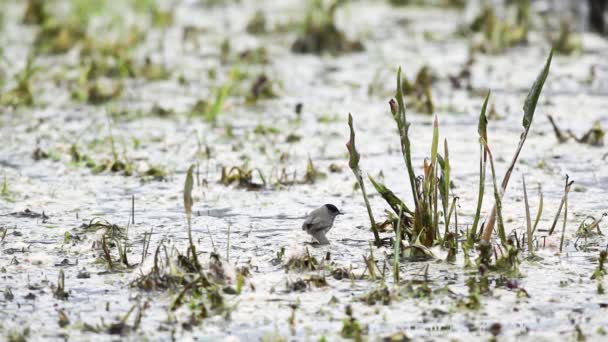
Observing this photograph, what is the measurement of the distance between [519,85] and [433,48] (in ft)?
5.44

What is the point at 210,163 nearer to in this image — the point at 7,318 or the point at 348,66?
the point at 7,318

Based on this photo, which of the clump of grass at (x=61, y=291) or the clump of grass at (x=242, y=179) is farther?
the clump of grass at (x=242, y=179)

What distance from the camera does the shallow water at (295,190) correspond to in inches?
126

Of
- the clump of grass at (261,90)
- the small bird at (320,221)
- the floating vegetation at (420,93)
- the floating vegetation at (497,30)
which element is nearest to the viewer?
the small bird at (320,221)

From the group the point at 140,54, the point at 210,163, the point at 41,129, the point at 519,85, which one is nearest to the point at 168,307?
the point at 210,163

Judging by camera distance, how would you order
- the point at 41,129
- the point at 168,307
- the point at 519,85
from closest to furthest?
the point at 168,307, the point at 41,129, the point at 519,85

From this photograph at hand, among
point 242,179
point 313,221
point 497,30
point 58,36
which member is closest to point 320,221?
point 313,221

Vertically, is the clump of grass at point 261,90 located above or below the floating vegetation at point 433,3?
below

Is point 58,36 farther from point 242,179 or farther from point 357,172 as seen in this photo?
point 357,172

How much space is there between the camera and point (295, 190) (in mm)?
4992

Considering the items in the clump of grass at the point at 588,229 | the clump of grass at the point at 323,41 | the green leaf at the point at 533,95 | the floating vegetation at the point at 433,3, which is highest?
the floating vegetation at the point at 433,3

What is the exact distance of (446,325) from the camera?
3.11 meters

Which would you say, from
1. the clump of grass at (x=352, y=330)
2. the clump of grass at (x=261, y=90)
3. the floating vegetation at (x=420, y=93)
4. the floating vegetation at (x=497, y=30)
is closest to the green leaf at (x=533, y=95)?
the clump of grass at (x=352, y=330)

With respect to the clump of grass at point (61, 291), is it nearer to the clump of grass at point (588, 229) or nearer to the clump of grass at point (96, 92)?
the clump of grass at point (588, 229)
